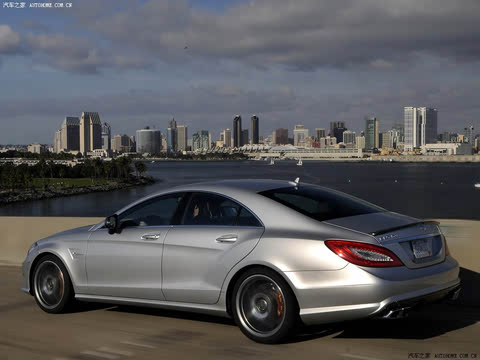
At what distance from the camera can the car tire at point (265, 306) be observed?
17.5 ft

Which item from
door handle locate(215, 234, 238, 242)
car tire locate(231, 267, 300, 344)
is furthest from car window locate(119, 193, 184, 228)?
car tire locate(231, 267, 300, 344)

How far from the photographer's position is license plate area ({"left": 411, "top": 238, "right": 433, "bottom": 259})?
532 centimetres

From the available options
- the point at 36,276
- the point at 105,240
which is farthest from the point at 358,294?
the point at 36,276

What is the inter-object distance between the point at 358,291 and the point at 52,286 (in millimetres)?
3473

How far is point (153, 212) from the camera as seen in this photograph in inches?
254

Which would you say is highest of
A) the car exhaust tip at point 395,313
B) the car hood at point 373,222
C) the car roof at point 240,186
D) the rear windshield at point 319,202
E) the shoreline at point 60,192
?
the car roof at point 240,186

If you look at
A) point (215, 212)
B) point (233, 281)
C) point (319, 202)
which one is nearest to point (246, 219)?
point (215, 212)

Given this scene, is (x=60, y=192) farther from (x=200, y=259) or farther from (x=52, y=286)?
(x=200, y=259)

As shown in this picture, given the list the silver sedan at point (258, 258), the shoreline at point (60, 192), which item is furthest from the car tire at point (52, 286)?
the shoreline at point (60, 192)

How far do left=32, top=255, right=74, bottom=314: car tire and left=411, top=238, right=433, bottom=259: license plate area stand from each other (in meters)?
3.52

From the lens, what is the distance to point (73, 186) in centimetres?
14162

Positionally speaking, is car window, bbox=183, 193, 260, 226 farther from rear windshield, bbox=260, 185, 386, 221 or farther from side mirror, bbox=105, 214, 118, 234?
side mirror, bbox=105, 214, 118, 234

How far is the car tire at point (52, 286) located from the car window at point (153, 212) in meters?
0.92

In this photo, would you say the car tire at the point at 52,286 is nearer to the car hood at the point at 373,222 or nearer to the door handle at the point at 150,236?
the door handle at the point at 150,236
